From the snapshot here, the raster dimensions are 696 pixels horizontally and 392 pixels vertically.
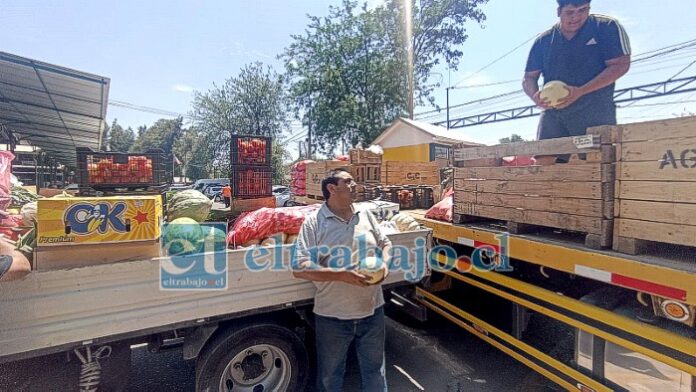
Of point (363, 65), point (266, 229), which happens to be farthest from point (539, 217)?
point (363, 65)

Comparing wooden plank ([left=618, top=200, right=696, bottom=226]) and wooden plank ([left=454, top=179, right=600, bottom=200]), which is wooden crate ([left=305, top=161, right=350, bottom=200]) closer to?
wooden plank ([left=454, top=179, right=600, bottom=200])

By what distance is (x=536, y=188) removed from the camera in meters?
2.65

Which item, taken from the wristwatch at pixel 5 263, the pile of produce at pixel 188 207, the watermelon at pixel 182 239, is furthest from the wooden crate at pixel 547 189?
the wristwatch at pixel 5 263

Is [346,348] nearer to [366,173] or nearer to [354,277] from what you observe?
[354,277]

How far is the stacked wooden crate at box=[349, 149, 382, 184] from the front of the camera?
7074 mm

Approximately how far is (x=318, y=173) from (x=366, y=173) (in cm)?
103

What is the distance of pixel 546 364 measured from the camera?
273 cm

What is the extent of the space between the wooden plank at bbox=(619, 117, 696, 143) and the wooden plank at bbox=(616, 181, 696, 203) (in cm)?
26

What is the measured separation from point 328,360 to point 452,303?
1822 millimetres

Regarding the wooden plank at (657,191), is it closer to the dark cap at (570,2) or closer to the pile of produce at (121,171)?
the dark cap at (570,2)

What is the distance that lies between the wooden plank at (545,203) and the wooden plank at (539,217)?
3 cm

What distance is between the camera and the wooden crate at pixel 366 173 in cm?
706

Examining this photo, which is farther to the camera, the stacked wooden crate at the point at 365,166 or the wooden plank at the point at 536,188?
the stacked wooden crate at the point at 365,166

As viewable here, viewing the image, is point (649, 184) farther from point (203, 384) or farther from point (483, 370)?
point (203, 384)
